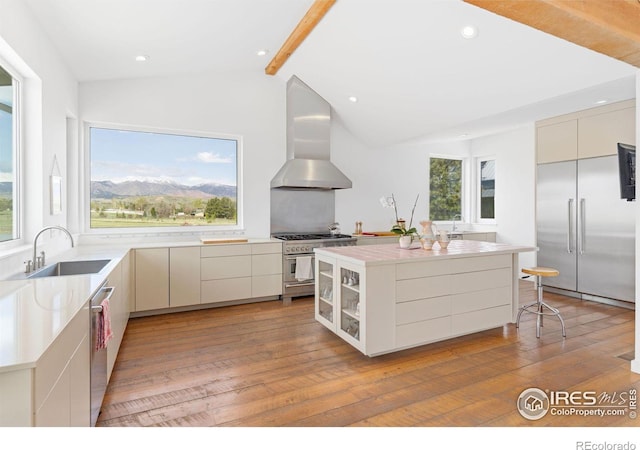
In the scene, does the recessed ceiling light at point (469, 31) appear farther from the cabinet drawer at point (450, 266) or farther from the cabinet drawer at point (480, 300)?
the cabinet drawer at point (480, 300)

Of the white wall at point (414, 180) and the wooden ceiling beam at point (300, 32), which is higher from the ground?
the wooden ceiling beam at point (300, 32)

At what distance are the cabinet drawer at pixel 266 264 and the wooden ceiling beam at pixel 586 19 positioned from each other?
3.58 meters

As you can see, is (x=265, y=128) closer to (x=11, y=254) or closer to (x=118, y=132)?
(x=118, y=132)

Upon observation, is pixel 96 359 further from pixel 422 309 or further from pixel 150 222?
pixel 150 222

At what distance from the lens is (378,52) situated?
3.80 meters

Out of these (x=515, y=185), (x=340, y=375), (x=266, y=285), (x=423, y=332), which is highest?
(x=515, y=185)

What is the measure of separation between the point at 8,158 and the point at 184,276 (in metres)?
1.98

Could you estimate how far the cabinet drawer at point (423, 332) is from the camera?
2.85m

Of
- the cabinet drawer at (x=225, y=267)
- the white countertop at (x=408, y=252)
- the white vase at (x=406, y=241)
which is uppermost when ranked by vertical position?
the white vase at (x=406, y=241)

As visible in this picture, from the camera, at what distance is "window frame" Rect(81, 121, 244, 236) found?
165 inches

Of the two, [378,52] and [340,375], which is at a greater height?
[378,52]

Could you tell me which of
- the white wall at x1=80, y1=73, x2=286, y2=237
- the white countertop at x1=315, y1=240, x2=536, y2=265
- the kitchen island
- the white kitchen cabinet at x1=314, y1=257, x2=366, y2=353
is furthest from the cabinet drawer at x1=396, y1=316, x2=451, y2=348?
the white wall at x1=80, y1=73, x2=286, y2=237

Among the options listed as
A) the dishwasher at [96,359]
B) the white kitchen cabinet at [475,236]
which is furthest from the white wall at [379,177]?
the dishwasher at [96,359]

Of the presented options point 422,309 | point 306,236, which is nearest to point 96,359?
point 422,309
